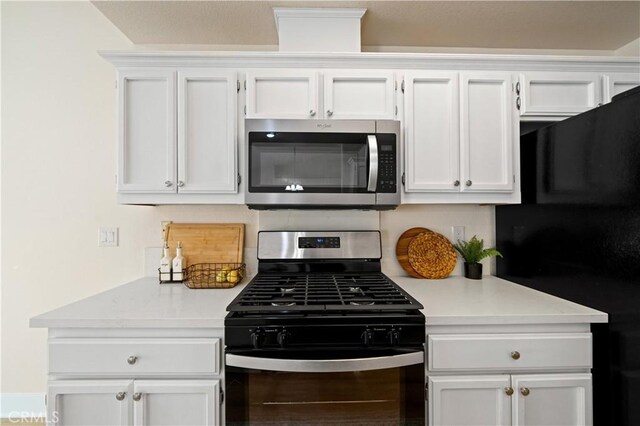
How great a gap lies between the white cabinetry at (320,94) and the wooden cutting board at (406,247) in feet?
2.46

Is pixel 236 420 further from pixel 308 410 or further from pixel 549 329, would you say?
pixel 549 329

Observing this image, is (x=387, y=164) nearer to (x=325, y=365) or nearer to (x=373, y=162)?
(x=373, y=162)

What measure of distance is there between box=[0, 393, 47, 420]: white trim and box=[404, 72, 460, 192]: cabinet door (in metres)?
2.68

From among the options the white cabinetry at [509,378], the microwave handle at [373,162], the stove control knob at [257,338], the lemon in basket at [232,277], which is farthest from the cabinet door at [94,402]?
the microwave handle at [373,162]

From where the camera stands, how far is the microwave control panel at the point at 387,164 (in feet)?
5.44

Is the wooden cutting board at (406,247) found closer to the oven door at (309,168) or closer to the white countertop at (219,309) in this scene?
the white countertop at (219,309)

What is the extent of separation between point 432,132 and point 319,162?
0.64m

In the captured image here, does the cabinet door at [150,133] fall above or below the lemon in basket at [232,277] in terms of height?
above

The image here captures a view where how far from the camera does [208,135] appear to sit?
67.2 inches

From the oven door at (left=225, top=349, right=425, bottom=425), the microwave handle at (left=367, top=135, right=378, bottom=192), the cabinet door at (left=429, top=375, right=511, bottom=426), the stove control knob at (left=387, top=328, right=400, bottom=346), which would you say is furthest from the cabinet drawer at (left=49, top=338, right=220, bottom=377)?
the microwave handle at (left=367, top=135, right=378, bottom=192)

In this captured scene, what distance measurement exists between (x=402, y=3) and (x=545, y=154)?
1101 mm

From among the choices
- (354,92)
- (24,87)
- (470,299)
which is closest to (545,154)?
(470,299)

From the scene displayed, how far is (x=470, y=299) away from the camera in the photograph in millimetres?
1518

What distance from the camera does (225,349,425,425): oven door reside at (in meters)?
1.22
